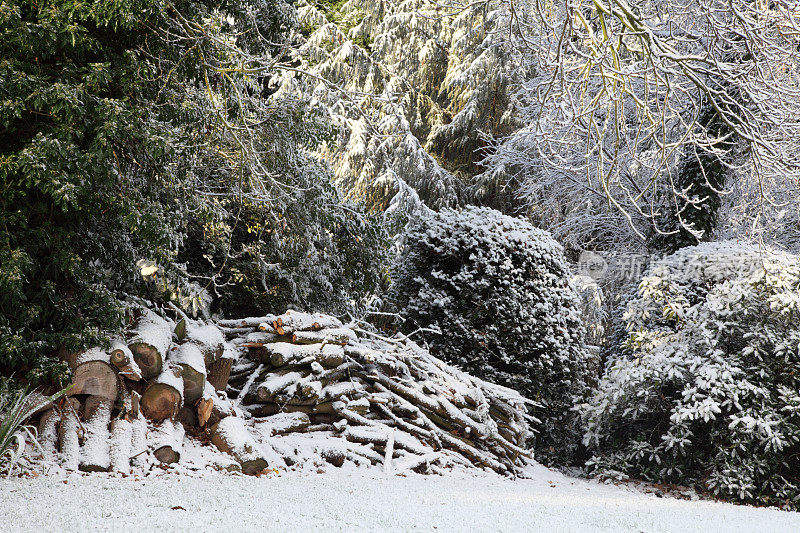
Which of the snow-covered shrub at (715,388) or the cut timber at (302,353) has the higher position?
the cut timber at (302,353)

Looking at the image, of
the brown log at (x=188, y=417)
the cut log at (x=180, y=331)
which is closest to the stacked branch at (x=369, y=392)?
the brown log at (x=188, y=417)

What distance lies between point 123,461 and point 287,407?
61.4 inches

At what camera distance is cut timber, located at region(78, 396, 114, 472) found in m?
Result: 3.73

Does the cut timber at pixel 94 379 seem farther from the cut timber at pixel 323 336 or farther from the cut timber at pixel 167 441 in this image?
the cut timber at pixel 323 336

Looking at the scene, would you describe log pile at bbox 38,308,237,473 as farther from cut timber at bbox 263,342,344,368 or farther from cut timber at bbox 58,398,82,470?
cut timber at bbox 263,342,344,368

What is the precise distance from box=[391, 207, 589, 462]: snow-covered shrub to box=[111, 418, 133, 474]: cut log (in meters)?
3.84

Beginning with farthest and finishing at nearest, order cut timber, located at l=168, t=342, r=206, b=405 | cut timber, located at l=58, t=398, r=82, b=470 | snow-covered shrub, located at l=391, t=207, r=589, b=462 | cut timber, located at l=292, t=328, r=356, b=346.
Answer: snow-covered shrub, located at l=391, t=207, r=589, b=462
cut timber, located at l=292, t=328, r=356, b=346
cut timber, located at l=168, t=342, r=206, b=405
cut timber, located at l=58, t=398, r=82, b=470

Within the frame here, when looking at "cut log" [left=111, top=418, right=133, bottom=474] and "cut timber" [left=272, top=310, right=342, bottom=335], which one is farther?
"cut timber" [left=272, top=310, right=342, bottom=335]

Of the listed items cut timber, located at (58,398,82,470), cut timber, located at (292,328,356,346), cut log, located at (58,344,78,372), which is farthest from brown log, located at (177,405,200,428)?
cut timber, located at (292,328,356,346)

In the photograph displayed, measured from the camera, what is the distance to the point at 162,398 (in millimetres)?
4273

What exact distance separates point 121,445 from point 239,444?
0.75 meters

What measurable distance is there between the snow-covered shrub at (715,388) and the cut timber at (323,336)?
2838 mm

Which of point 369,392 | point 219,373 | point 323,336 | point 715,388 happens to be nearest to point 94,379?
point 219,373

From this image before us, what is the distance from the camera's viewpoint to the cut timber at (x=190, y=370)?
4418 millimetres
